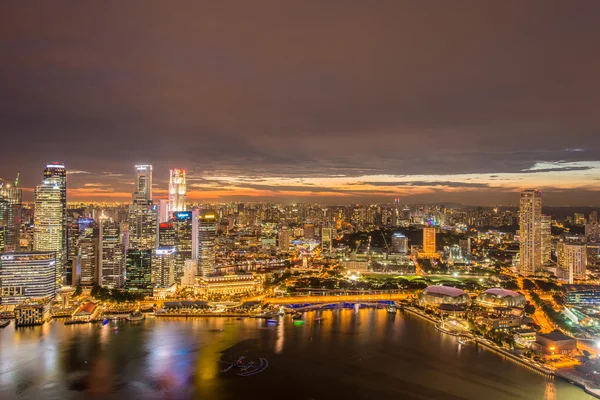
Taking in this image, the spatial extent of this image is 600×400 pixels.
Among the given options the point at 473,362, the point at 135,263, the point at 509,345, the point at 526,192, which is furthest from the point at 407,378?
the point at 526,192

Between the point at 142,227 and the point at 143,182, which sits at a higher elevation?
the point at 143,182

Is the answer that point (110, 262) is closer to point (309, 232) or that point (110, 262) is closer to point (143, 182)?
point (143, 182)

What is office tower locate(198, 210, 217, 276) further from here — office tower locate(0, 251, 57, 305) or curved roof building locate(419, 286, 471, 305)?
curved roof building locate(419, 286, 471, 305)

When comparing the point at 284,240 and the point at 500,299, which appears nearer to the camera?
the point at 500,299

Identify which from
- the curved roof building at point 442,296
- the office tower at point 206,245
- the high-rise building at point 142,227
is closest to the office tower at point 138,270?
the high-rise building at point 142,227

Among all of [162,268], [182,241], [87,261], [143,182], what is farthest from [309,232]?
[87,261]

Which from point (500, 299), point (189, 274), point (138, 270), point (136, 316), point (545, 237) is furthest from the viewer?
point (545, 237)
